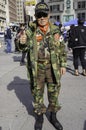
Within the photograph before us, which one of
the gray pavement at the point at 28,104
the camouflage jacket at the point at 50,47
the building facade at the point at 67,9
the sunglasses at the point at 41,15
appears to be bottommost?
the gray pavement at the point at 28,104

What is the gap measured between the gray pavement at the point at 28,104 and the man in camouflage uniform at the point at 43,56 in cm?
37

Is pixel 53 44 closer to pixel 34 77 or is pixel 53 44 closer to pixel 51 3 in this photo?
pixel 34 77

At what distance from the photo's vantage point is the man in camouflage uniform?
14.5 feet

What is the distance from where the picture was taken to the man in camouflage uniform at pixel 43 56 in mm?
4422

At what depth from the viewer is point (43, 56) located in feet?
14.7

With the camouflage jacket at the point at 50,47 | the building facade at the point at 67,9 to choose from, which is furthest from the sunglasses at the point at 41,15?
the building facade at the point at 67,9

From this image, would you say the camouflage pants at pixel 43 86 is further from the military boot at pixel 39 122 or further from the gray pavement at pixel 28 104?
the gray pavement at pixel 28 104

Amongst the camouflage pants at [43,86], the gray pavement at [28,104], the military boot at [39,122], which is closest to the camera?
the camouflage pants at [43,86]

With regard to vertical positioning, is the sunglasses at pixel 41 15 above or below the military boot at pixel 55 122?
above

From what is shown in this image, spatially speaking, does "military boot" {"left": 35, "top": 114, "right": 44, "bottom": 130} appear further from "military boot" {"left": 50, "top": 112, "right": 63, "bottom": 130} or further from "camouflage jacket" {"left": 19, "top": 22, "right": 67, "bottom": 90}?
"camouflage jacket" {"left": 19, "top": 22, "right": 67, "bottom": 90}

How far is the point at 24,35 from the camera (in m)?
4.38

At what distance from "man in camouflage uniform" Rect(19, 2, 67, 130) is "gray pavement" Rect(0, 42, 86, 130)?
0.37 meters

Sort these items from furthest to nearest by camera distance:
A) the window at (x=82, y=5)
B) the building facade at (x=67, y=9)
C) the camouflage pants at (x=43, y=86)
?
the building facade at (x=67, y=9) → the window at (x=82, y=5) → the camouflage pants at (x=43, y=86)

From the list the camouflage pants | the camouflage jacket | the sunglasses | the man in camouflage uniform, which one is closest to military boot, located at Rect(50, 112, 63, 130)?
the man in camouflage uniform
